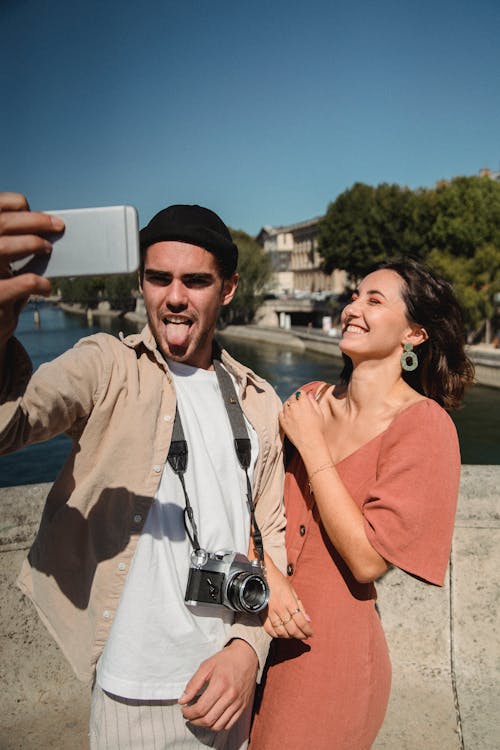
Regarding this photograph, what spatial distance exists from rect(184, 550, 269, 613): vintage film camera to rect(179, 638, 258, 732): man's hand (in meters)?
0.13

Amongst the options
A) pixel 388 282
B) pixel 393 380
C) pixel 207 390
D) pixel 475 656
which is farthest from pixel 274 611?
pixel 475 656

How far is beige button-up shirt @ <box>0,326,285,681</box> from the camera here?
5.10 ft

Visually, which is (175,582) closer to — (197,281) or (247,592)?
(247,592)

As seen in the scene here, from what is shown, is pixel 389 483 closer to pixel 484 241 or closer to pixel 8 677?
pixel 8 677

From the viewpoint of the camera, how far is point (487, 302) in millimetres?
32719

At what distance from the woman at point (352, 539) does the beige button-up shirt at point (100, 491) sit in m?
0.22

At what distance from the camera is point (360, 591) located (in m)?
1.86

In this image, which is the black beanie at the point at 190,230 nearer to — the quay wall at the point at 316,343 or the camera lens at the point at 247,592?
the camera lens at the point at 247,592

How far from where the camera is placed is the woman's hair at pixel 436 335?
2.20 meters

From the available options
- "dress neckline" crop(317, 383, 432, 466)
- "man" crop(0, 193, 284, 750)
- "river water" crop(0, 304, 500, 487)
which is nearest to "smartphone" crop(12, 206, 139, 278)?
"man" crop(0, 193, 284, 750)

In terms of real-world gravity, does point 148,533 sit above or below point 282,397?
above

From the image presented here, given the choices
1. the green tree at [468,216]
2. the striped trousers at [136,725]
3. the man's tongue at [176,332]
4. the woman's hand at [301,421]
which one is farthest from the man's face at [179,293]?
the green tree at [468,216]

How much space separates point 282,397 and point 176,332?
28.2m

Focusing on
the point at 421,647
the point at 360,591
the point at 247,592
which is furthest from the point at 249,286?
the point at 247,592
